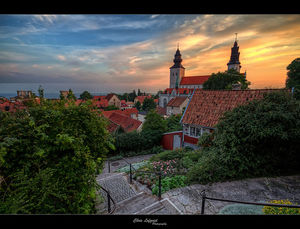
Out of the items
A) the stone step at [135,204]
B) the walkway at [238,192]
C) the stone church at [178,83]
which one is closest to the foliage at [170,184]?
the walkway at [238,192]

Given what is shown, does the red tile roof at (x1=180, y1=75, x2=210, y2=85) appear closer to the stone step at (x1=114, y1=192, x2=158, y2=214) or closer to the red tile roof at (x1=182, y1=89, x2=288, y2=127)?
the red tile roof at (x1=182, y1=89, x2=288, y2=127)

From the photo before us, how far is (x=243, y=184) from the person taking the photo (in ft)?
14.4

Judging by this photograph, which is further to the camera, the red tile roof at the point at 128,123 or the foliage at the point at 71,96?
the red tile roof at the point at 128,123

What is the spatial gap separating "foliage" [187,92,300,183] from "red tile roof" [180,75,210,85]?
173 feet

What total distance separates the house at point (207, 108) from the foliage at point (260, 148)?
150 inches

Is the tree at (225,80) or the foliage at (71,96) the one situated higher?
the tree at (225,80)

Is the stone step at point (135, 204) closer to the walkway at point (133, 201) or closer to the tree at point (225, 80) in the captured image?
the walkway at point (133, 201)

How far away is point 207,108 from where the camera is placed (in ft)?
34.1

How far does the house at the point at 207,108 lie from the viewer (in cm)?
919

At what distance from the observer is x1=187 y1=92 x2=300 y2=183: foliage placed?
15.1ft

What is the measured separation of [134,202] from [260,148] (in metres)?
5.10

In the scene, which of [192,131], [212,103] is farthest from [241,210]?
[212,103]
